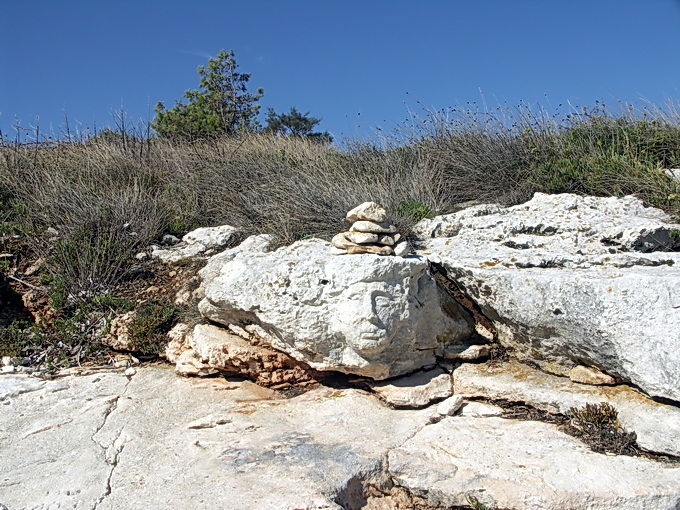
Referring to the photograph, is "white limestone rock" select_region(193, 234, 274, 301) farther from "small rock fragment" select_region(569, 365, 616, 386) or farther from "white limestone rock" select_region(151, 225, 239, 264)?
"small rock fragment" select_region(569, 365, 616, 386)

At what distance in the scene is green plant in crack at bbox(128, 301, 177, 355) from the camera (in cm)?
532

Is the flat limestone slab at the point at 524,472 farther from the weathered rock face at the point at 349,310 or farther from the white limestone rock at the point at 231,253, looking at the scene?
the white limestone rock at the point at 231,253

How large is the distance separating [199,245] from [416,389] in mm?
3064

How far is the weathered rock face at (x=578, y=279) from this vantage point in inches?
151

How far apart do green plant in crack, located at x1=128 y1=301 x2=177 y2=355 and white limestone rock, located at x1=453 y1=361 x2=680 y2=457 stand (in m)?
2.64

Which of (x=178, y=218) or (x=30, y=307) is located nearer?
(x=30, y=307)

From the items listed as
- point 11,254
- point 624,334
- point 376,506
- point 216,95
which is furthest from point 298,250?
point 216,95

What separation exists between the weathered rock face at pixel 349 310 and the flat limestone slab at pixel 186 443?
1.18 feet

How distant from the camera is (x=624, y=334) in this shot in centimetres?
391

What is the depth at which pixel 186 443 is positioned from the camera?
12.9 ft

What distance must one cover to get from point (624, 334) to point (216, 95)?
13586 millimetres

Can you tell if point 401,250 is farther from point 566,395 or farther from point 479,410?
point 566,395

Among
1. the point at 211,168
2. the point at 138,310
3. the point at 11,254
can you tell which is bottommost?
the point at 138,310

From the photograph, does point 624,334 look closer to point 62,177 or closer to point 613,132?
point 613,132
